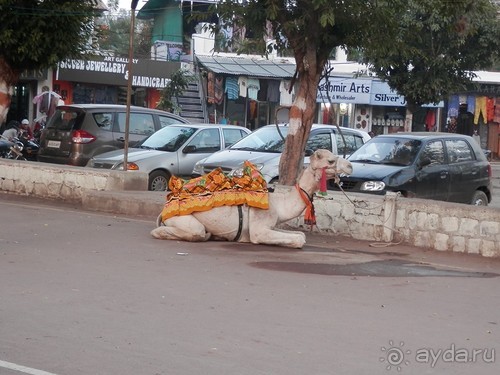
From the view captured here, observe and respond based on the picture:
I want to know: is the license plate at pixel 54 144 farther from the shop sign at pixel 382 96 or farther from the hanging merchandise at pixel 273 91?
the shop sign at pixel 382 96

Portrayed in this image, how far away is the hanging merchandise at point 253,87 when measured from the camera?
42.0 meters

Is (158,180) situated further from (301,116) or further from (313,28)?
(313,28)

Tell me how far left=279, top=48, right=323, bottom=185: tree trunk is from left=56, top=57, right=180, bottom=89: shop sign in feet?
78.4

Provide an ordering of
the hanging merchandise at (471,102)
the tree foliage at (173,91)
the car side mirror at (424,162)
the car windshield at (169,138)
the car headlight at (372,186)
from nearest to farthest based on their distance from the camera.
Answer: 1. the car headlight at (372,186)
2. the car side mirror at (424,162)
3. the car windshield at (169,138)
4. the tree foliage at (173,91)
5. the hanging merchandise at (471,102)

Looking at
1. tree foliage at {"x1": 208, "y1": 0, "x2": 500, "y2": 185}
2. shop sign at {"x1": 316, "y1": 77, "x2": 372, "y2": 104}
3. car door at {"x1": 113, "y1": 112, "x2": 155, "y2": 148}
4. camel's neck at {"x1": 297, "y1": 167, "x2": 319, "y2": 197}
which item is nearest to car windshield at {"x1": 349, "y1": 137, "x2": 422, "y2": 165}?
tree foliage at {"x1": 208, "y1": 0, "x2": 500, "y2": 185}

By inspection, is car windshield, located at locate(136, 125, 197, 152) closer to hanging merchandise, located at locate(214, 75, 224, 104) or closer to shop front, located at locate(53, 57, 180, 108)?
shop front, located at locate(53, 57, 180, 108)

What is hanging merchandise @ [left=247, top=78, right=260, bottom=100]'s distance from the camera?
138 feet

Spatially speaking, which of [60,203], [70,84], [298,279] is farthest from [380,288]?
[70,84]

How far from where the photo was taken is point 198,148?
20.5m

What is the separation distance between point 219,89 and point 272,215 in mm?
29915

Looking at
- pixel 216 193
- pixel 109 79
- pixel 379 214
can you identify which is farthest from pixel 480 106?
pixel 216 193

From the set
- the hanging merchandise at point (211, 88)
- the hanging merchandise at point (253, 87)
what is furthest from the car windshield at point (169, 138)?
the hanging merchandise at point (253, 87)

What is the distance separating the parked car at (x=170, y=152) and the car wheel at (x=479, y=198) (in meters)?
5.89

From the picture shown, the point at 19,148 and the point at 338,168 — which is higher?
the point at 338,168
